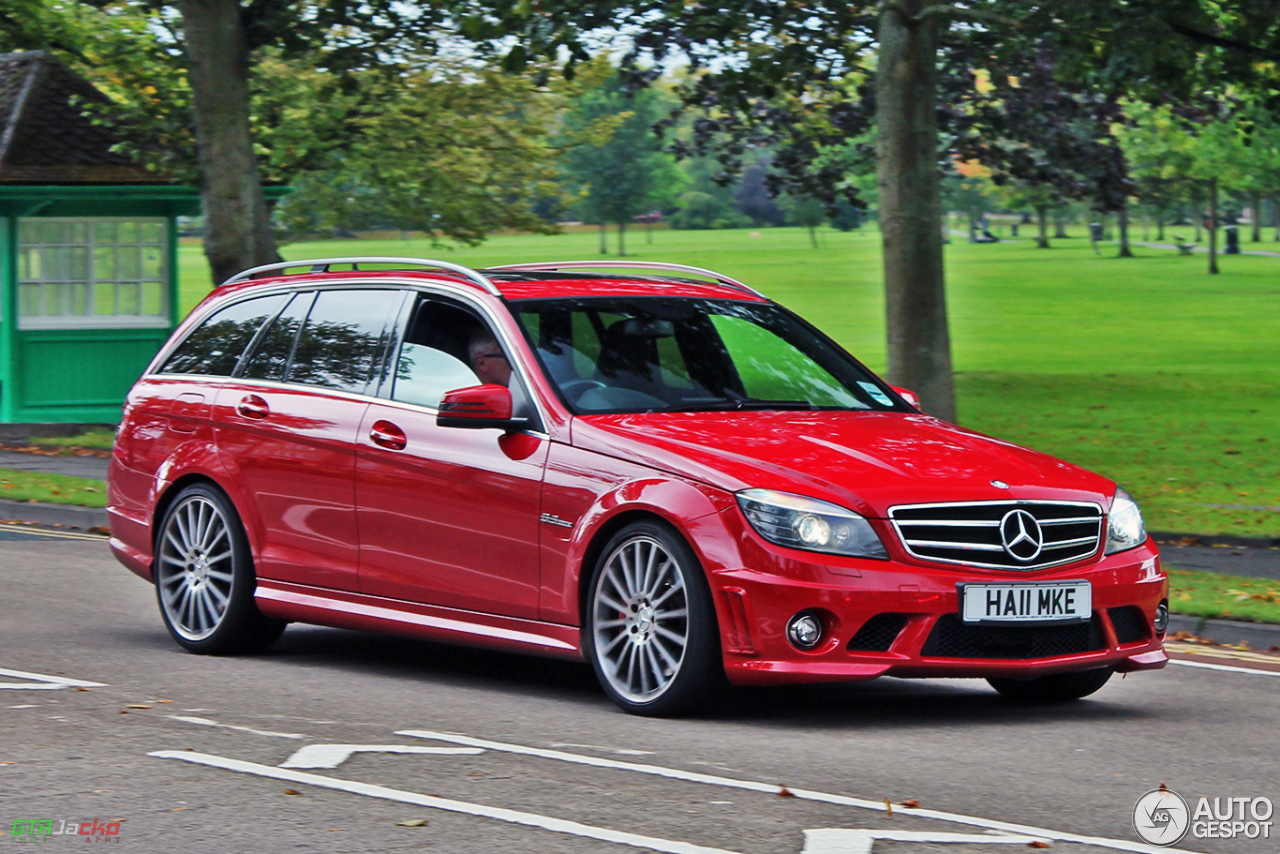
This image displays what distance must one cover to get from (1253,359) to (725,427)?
36.7 meters

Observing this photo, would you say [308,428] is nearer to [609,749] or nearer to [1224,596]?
[609,749]

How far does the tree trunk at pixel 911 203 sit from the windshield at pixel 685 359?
7.89 m

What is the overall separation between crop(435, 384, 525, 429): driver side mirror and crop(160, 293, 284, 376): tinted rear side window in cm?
209

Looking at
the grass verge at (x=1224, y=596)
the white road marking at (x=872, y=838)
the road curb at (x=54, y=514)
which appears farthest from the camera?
the road curb at (x=54, y=514)

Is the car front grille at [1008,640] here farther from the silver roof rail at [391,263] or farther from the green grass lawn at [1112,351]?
the green grass lawn at [1112,351]

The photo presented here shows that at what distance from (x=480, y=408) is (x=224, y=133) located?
486 inches

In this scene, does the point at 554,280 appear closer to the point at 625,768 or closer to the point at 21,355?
the point at 625,768

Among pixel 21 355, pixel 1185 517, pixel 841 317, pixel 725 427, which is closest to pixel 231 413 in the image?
pixel 725 427

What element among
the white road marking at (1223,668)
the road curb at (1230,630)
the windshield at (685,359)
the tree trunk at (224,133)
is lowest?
the white road marking at (1223,668)

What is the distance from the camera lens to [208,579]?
930 centimetres

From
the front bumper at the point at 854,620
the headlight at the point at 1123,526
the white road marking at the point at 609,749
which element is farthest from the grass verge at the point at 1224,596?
the white road marking at the point at 609,749

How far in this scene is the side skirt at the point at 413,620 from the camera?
7.73 metres

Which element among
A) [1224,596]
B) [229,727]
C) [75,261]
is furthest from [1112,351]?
[229,727]

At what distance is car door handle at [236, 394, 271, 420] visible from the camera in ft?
Result: 29.8
